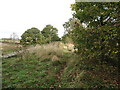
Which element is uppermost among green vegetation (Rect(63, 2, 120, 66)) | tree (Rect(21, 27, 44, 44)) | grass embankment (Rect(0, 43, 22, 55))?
tree (Rect(21, 27, 44, 44))

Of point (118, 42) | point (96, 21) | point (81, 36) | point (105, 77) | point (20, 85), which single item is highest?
point (96, 21)

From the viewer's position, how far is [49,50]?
24.7 ft

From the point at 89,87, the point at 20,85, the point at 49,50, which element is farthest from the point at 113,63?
the point at 49,50

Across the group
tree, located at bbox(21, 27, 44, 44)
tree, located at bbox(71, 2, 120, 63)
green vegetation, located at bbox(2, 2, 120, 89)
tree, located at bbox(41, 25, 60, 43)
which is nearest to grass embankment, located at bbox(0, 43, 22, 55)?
green vegetation, located at bbox(2, 2, 120, 89)

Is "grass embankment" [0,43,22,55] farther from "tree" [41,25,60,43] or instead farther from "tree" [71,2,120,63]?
"tree" [41,25,60,43]

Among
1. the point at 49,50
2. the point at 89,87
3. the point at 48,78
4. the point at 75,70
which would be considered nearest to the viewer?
the point at 89,87

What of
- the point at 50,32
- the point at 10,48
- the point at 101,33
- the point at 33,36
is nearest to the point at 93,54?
the point at 101,33

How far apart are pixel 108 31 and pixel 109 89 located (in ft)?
6.04

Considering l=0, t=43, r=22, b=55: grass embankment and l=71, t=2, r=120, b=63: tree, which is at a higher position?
l=71, t=2, r=120, b=63: tree

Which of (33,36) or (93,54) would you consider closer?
(93,54)

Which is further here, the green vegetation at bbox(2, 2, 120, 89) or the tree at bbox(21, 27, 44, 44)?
the tree at bbox(21, 27, 44, 44)

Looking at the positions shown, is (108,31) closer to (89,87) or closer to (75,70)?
(89,87)

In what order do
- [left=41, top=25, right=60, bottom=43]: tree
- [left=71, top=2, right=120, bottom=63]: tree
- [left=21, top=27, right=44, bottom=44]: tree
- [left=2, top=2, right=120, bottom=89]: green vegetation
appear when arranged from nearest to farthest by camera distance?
[left=71, top=2, right=120, bottom=63]: tree, [left=2, top=2, right=120, bottom=89]: green vegetation, [left=21, top=27, right=44, bottom=44]: tree, [left=41, top=25, right=60, bottom=43]: tree

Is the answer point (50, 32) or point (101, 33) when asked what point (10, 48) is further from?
point (50, 32)
